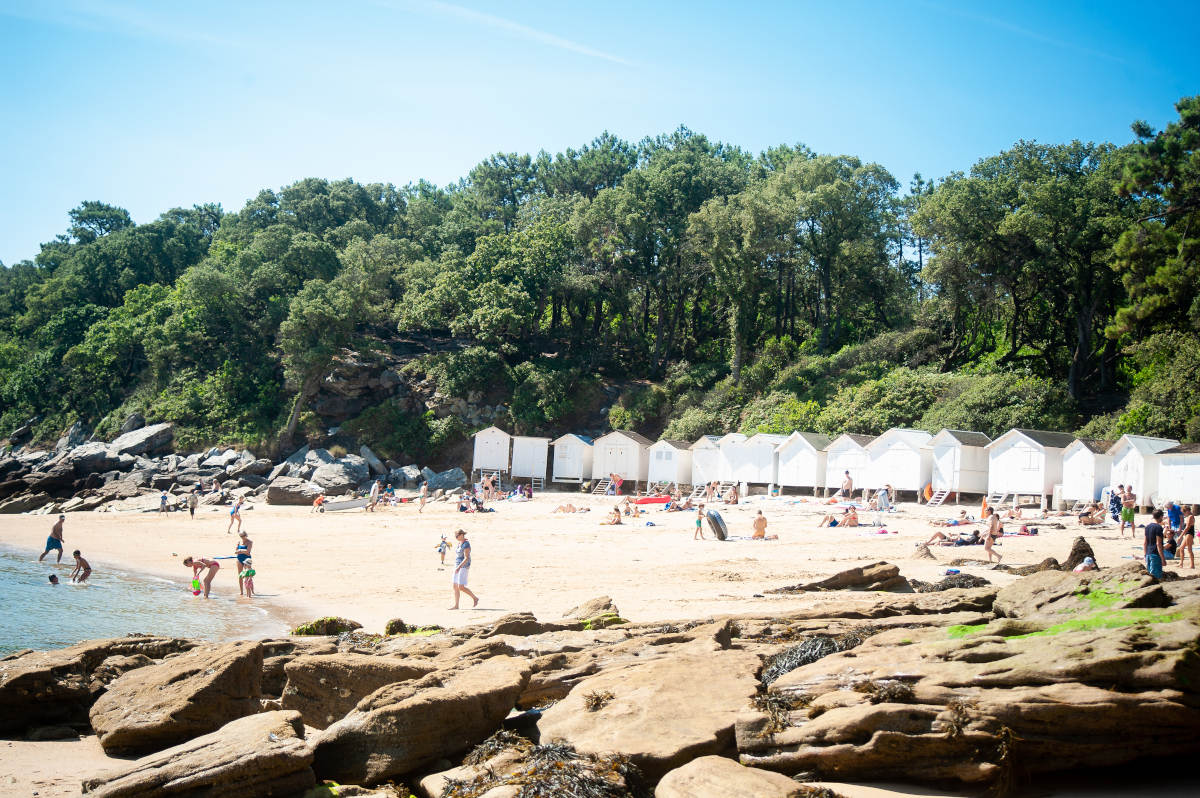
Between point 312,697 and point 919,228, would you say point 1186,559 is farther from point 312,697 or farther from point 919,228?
point 919,228

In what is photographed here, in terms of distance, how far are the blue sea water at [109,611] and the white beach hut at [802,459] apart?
77.3ft

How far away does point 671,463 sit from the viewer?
38.2m

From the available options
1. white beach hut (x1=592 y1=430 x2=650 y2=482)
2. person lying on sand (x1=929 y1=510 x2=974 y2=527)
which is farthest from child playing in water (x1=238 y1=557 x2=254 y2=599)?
white beach hut (x1=592 y1=430 x2=650 y2=482)

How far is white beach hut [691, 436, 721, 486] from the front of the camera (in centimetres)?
3681

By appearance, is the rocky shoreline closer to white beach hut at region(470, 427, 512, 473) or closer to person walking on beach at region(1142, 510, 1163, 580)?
person walking on beach at region(1142, 510, 1163, 580)

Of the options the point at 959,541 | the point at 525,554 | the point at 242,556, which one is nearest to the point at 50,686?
the point at 242,556

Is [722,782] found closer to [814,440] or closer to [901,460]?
[901,460]

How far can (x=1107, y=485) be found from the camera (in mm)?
25922

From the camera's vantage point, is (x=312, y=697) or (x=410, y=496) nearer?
(x=312, y=697)

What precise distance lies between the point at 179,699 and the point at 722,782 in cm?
525

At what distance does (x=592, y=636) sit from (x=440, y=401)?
36.8 m

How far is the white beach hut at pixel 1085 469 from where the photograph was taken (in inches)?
1025

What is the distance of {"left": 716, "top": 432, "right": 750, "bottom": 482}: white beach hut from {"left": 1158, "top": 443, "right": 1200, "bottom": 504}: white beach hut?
15501 mm

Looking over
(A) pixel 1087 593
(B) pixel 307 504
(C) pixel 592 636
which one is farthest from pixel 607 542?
(B) pixel 307 504
